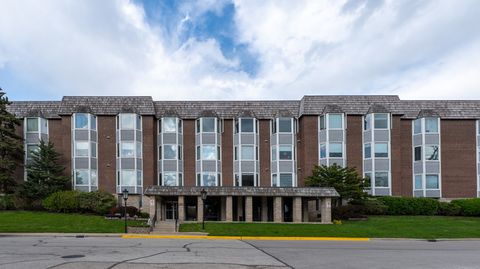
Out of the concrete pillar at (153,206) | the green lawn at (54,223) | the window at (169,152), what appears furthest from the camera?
the window at (169,152)

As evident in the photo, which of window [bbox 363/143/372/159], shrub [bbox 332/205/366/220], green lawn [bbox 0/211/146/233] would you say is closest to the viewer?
green lawn [bbox 0/211/146/233]

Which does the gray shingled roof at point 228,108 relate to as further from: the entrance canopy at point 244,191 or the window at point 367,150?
the entrance canopy at point 244,191

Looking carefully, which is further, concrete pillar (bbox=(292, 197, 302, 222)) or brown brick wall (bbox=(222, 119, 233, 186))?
brown brick wall (bbox=(222, 119, 233, 186))

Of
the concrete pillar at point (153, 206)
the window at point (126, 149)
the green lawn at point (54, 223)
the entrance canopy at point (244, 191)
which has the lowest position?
the green lawn at point (54, 223)

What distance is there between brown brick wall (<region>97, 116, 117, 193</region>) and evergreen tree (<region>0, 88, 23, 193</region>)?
22.7 feet

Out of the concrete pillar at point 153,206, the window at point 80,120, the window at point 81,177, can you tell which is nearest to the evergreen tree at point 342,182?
the concrete pillar at point 153,206

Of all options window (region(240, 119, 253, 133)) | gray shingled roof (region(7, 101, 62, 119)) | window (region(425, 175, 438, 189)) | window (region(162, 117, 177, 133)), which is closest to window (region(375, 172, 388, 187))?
window (region(425, 175, 438, 189))

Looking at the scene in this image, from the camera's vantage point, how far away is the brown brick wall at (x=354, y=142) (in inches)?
1532

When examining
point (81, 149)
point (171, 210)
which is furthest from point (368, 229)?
point (81, 149)

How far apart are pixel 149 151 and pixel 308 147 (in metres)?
15.4

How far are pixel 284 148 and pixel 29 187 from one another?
2338 centimetres

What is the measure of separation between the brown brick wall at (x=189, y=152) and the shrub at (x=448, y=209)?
22909 mm

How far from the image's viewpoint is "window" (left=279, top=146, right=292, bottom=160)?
40.2 metres

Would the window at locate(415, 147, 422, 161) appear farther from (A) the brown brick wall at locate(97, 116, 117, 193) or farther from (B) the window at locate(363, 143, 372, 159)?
(A) the brown brick wall at locate(97, 116, 117, 193)
